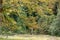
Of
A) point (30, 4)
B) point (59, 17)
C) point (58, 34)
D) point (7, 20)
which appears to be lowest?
point (58, 34)

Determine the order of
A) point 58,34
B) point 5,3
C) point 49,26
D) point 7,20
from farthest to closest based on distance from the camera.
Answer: point 49,26 < point 58,34 < point 7,20 < point 5,3

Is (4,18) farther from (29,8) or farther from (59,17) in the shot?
(59,17)

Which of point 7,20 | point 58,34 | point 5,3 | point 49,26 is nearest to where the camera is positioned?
point 5,3

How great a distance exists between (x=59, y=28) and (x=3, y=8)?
40.2 ft

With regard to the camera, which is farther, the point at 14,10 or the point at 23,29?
the point at 23,29

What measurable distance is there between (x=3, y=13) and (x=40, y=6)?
169cm

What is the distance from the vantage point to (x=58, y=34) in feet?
72.5

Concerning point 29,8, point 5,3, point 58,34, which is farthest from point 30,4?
point 58,34

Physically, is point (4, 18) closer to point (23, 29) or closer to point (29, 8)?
point (29, 8)

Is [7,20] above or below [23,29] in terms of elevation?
above

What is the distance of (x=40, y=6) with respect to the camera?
10.9 meters

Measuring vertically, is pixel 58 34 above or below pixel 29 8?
below

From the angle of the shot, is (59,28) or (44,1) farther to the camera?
(59,28)

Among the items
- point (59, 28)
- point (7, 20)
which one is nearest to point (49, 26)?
point (59, 28)
